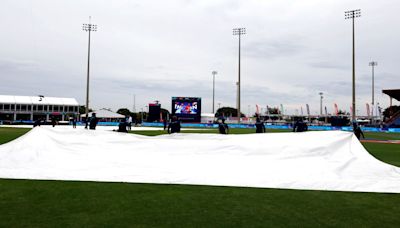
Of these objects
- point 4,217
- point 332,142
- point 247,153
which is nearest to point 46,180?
point 4,217

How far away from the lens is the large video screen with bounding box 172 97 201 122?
56594 millimetres

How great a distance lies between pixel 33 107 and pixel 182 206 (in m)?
84.4

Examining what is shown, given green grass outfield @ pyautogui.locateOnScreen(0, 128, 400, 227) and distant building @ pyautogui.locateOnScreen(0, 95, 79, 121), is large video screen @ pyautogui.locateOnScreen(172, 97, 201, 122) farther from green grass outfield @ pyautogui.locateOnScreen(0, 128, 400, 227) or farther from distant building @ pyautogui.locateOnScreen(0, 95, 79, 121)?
green grass outfield @ pyautogui.locateOnScreen(0, 128, 400, 227)

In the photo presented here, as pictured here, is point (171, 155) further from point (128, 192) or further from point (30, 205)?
point (30, 205)

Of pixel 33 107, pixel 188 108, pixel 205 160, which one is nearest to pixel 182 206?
pixel 205 160

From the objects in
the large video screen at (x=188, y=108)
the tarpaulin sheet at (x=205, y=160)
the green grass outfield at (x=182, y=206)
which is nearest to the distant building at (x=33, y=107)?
the large video screen at (x=188, y=108)

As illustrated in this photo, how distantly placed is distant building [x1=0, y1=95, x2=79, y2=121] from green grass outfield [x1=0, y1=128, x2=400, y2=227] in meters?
74.4

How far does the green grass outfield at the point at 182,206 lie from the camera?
13.7 feet

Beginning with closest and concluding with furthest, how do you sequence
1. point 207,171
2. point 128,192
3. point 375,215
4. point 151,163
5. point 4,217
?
point 4,217 < point 375,215 < point 128,192 < point 207,171 < point 151,163

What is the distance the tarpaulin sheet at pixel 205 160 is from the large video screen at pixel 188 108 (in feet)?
154

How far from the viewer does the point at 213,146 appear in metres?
8.59

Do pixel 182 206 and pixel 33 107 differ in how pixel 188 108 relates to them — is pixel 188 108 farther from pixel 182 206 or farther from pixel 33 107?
pixel 182 206

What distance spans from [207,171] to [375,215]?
12.3 ft

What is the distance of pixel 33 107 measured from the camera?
78.6 meters
